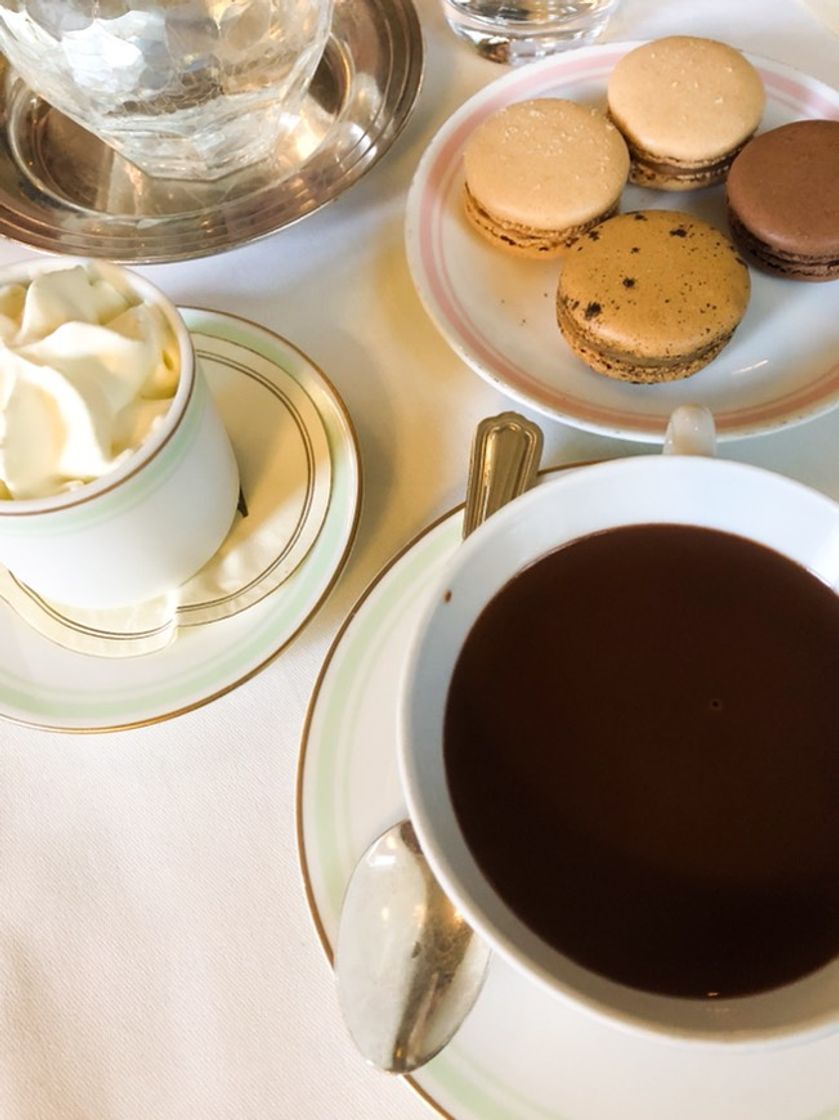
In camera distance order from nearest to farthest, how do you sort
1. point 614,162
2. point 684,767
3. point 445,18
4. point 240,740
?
point 684,767
point 240,740
point 614,162
point 445,18

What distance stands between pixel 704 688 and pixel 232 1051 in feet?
1.05

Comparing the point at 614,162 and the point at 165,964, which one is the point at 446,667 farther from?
the point at 614,162

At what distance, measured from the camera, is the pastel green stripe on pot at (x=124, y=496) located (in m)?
0.48

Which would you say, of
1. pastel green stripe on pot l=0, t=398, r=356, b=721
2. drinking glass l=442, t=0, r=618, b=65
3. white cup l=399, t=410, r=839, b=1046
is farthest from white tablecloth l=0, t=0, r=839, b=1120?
drinking glass l=442, t=0, r=618, b=65

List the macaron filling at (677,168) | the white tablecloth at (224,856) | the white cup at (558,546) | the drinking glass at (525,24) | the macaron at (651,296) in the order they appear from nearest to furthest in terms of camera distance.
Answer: the white cup at (558,546)
the white tablecloth at (224,856)
the macaron at (651,296)
the macaron filling at (677,168)
the drinking glass at (525,24)

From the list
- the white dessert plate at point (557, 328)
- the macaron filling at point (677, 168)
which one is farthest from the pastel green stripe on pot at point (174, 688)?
the macaron filling at point (677, 168)

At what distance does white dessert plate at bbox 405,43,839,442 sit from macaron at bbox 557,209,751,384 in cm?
2

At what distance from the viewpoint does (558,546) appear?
50cm

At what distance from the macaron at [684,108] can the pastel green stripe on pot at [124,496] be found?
0.43 metres

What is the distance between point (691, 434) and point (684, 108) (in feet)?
1.23

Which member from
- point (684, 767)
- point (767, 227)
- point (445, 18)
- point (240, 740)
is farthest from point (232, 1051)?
point (445, 18)

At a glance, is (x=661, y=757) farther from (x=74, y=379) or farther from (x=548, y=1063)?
(x=74, y=379)

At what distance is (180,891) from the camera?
0.54m

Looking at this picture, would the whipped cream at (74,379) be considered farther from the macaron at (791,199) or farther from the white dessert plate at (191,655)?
the macaron at (791,199)
